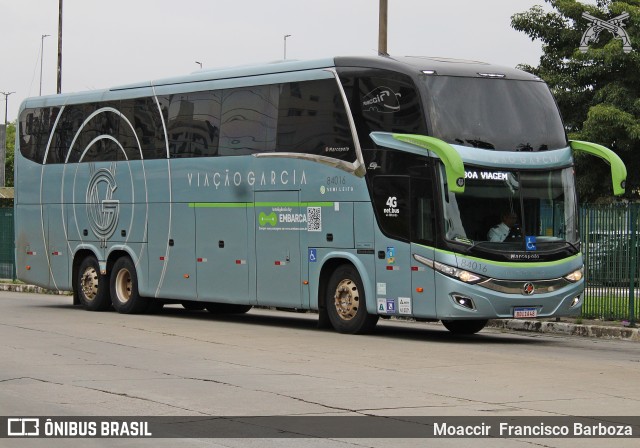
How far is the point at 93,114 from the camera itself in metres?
25.7

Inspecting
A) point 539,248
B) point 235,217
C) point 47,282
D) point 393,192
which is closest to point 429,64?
point 393,192

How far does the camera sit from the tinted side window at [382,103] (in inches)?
742

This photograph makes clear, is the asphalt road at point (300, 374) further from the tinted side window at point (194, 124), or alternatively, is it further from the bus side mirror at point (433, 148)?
the tinted side window at point (194, 124)

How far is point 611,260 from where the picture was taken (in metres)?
21.6

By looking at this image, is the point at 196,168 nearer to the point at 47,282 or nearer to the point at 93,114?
the point at 93,114

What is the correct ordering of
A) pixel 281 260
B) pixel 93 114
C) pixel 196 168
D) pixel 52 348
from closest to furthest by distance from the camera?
pixel 52 348 → pixel 281 260 → pixel 196 168 → pixel 93 114

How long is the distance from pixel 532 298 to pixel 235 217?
5924mm

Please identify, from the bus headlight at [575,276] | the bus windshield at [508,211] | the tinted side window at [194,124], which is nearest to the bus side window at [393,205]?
the bus windshield at [508,211]

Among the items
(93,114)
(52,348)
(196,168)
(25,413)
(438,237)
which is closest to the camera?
(25,413)

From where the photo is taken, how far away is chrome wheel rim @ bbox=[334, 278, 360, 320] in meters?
19.8

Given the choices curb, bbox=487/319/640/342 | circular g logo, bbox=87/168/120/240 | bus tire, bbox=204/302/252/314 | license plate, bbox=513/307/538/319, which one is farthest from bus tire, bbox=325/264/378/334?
circular g logo, bbox=87/168/120/240

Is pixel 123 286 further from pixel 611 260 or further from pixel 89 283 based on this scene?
pixel 611 260

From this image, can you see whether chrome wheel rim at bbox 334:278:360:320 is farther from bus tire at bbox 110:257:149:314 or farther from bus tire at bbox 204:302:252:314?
bus tire at bbox 110:257:149:314

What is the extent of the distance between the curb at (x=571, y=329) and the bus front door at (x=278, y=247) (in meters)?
4.05
